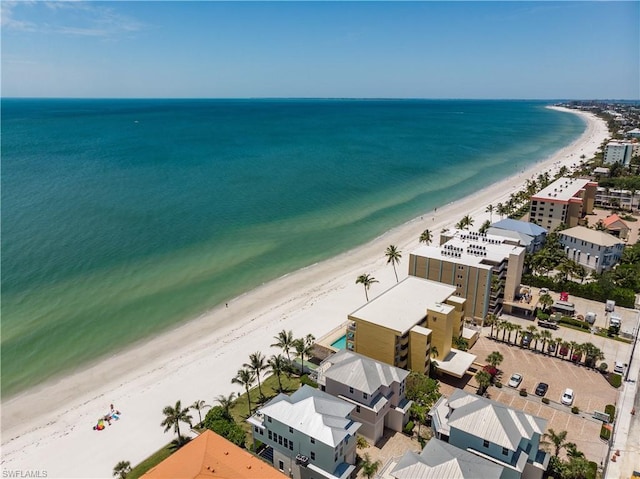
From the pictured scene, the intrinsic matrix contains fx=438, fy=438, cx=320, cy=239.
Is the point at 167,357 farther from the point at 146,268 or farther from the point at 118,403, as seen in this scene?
the point at 146,268

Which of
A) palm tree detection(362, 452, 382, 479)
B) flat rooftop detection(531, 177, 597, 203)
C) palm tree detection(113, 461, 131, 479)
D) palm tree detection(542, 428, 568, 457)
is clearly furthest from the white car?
flat rooftop detection(531, 177, 597, 203)

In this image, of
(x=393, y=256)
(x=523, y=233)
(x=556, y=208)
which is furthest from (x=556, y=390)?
(x=556, y=208)

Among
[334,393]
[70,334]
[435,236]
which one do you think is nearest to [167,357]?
[70,334]

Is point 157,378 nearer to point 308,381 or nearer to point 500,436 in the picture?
point 308,381

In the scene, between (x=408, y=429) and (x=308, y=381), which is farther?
(x=308, y=381)

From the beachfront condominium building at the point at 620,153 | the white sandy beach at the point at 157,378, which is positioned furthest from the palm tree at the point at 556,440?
the beachfront condominium building at the point at 620,153

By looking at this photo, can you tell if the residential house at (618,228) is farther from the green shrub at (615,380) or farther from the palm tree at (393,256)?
the green shrub at (615,380)

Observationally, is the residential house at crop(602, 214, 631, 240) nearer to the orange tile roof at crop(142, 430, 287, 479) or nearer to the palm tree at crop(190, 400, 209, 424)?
the palm tree at crop(190, 400, 209, 424)
